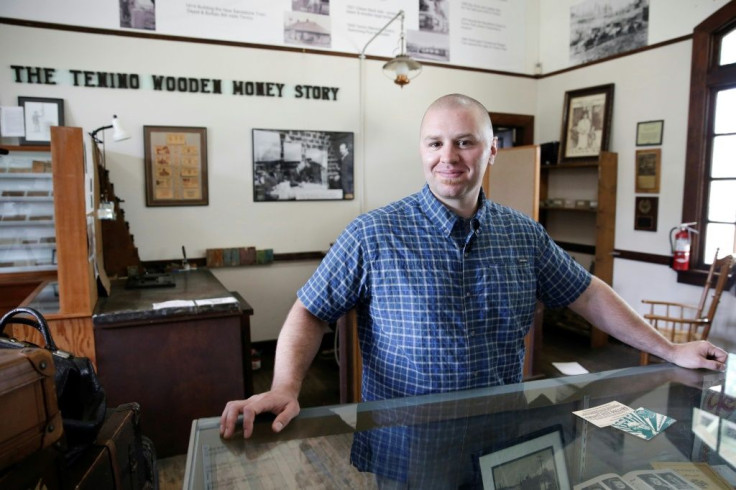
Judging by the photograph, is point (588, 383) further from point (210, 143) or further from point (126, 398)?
point (210, 143)

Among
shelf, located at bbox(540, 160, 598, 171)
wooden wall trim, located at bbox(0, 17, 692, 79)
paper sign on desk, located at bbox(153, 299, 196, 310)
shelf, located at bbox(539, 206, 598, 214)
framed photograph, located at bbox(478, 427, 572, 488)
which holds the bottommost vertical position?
paper sign on desk, located at bbox(153, 299, 196, 310)

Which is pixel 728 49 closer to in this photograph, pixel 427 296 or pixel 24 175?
pixel 427 296

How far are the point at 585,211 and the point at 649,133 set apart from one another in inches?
39.1

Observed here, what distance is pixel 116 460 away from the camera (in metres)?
1.55

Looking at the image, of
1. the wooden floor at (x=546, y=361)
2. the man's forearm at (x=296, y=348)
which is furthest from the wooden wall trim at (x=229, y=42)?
the man's forearm at (x=296, y=348)

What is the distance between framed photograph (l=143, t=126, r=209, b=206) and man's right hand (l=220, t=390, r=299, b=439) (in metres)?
3.79

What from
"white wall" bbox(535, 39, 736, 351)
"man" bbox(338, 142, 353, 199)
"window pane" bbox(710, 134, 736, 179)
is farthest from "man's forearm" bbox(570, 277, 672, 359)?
"man" bbox(338, 142, 353, 199)

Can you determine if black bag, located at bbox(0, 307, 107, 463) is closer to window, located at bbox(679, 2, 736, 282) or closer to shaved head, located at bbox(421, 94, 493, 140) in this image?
shaved head, located at bbox(421, 94, 493, 140)

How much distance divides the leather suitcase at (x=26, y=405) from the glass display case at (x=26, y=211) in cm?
305

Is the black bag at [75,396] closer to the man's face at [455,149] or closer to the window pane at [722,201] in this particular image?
the man's face at [455,149]

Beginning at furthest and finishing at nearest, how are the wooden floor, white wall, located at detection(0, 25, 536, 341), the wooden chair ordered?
white wall, located at detection(0, 25, 536, 341) < the wooden floor < the wooden chair

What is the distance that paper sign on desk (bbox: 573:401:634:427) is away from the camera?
119 cm

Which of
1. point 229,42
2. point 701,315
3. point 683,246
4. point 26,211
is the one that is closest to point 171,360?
point 26,211

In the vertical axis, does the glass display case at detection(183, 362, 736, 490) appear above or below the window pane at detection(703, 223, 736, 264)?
below
